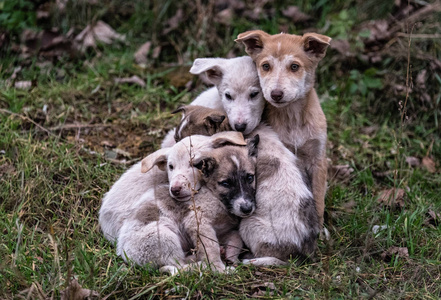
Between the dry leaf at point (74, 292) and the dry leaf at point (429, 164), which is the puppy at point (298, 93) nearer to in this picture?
the dry leaf at point (429, 164)

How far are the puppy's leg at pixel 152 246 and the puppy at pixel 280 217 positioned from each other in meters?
0.61

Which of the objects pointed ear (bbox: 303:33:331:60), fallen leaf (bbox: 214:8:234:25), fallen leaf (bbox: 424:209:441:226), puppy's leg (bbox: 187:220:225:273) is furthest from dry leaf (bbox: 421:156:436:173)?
fallen leaf (bbox: 214:8:234:25)

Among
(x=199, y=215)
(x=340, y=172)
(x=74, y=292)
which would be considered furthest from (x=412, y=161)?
(x=74, y=292)

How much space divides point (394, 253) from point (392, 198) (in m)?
0.89

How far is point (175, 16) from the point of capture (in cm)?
830

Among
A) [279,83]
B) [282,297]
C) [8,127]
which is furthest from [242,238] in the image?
[8,127]

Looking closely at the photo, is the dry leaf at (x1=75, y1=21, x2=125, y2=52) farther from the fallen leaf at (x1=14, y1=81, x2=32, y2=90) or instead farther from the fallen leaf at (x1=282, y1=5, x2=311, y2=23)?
the fallen leaf at (x1=282, y1=5, x2=311, y2=23)

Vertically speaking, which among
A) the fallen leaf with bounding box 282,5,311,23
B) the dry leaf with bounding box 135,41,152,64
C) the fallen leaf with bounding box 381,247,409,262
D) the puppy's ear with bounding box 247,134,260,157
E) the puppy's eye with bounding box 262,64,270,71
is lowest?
the fallen leaf with bounding box 381,247,409,262

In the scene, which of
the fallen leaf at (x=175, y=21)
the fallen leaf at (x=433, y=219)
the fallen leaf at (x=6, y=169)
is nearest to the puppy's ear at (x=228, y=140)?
the fallen leaf at (x=433, y=219)

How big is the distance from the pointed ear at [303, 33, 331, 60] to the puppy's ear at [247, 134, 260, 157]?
98cm

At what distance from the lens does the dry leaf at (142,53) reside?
26.0 feet

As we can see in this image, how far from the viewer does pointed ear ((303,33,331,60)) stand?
4.94 m

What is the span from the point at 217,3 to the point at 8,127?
3752mm

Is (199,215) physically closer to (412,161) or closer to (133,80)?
(412,161)
